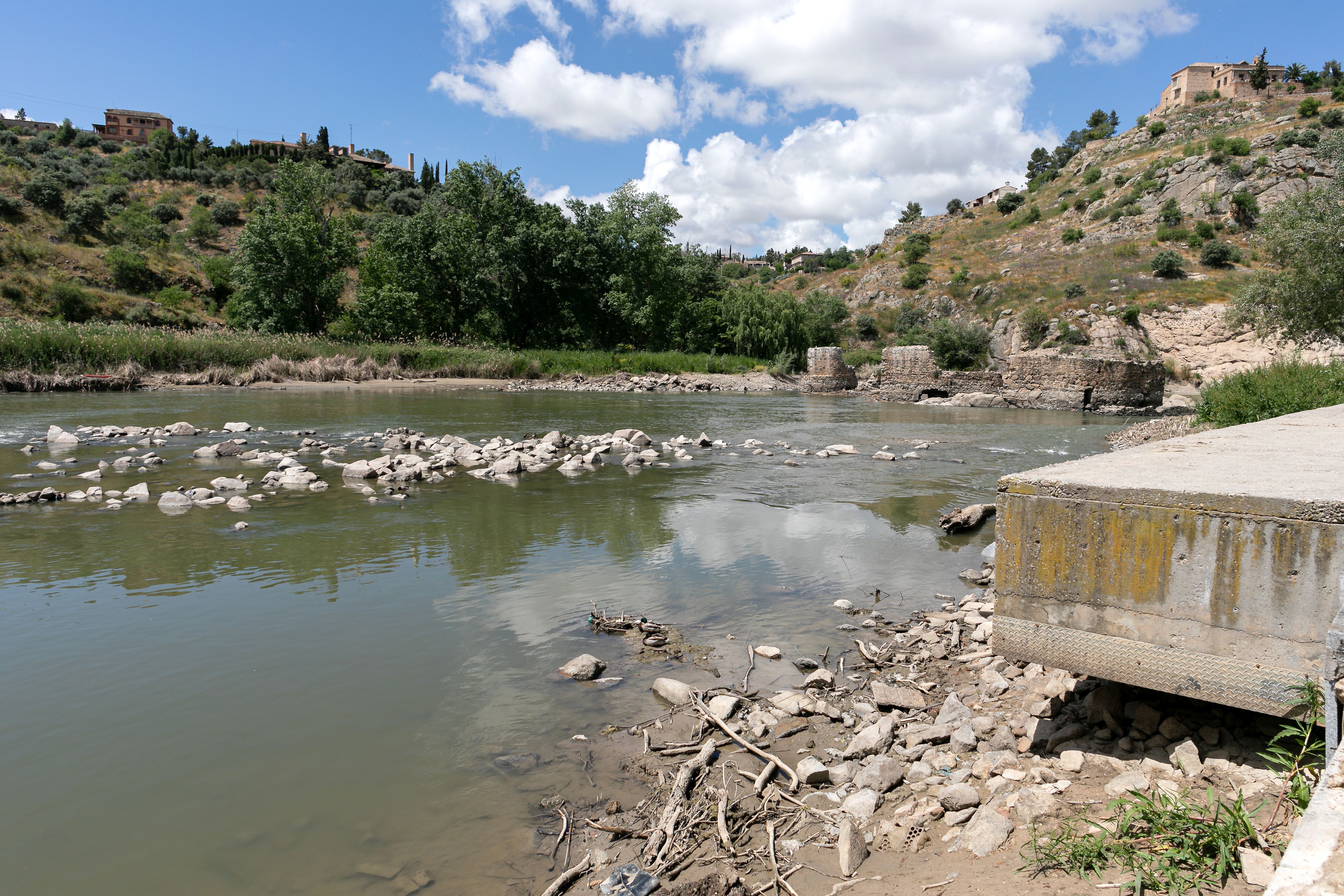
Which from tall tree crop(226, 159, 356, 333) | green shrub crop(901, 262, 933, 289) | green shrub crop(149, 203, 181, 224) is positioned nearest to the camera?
tall tree crop(226, 159, 356, 333)

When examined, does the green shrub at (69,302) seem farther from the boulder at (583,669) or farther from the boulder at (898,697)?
the boulder at (898,697)

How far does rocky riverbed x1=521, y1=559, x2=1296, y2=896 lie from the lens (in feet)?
8.14

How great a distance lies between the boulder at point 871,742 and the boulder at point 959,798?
1.80 ft

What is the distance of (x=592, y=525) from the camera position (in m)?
8.41

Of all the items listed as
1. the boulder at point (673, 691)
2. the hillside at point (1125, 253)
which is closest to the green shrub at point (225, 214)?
the hillside at point (1125, 253)

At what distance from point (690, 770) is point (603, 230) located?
159 ft

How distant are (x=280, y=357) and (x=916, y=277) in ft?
153

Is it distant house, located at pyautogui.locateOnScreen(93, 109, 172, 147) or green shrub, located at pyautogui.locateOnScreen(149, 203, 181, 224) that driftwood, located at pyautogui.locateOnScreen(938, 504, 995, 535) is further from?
distant house, located at pyautogui.locateOnScreen(93, 109, 172, 147)

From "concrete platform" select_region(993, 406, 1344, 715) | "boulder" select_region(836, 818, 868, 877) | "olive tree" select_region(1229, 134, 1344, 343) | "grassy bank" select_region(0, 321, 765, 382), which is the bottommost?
"boulder" select_region(836, 818, 868, 877)

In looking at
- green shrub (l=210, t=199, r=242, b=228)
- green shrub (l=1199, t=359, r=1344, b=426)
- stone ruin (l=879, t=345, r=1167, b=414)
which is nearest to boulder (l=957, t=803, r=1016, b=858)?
green shrub (l=1199, t=359, r=1344, b=426)

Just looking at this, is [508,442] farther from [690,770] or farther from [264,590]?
[690,770]

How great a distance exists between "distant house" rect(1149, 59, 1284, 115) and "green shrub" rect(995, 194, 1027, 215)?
2245cm

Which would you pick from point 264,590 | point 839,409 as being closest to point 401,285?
point 839,409

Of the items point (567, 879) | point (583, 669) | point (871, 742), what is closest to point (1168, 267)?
point (871, 742)
